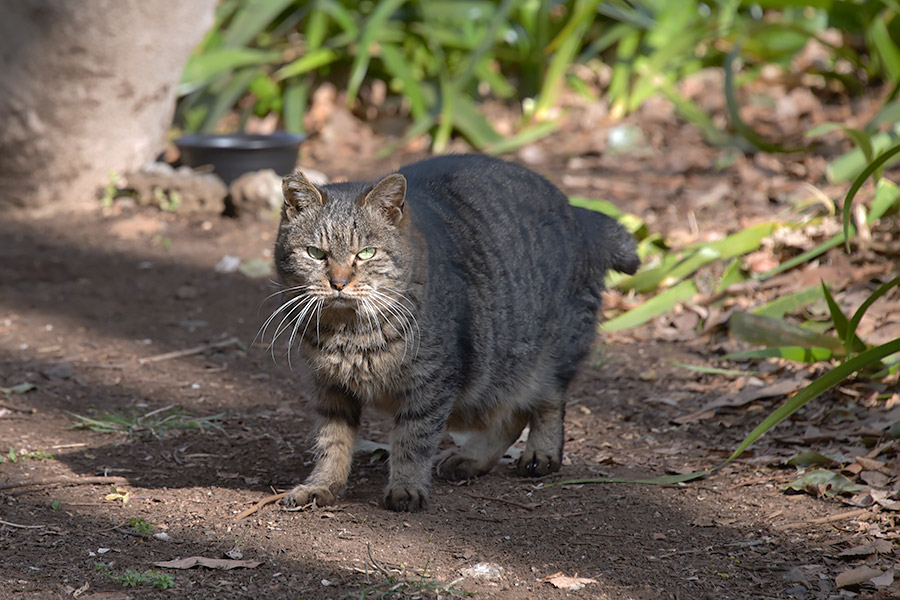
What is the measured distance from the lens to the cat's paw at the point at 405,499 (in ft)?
9.51

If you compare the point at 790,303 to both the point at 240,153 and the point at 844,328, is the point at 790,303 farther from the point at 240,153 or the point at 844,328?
the point at 240,153

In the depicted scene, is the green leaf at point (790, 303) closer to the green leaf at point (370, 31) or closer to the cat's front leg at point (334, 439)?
the cat's front leg at point (334, 439)

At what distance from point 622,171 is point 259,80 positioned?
2.83m

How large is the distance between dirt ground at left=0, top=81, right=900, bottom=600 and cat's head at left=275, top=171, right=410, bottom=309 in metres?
0.43

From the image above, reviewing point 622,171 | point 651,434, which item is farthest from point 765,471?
point 622,171

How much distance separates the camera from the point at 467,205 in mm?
3303

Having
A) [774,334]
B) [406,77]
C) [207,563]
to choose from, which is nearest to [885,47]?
[774,334]

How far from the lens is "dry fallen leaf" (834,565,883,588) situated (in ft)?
7.76

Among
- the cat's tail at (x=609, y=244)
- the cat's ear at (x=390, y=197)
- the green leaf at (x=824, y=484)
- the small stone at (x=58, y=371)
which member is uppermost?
the cat's ear at (x=390, y=197)

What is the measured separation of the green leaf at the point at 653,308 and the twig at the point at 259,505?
6.56 feet

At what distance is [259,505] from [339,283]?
0.72 m

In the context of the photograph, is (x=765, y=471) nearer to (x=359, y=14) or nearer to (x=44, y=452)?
(x=44, y=452)

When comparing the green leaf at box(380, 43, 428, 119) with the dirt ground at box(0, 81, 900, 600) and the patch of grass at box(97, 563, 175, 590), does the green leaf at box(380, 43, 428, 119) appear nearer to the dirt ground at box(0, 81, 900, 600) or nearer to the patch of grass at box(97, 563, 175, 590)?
the dirt ground at box(0, 81, 900, 600)

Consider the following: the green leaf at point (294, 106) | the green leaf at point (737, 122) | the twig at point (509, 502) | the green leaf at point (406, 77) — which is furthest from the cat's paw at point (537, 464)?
the green leaf at point (294, 106)
